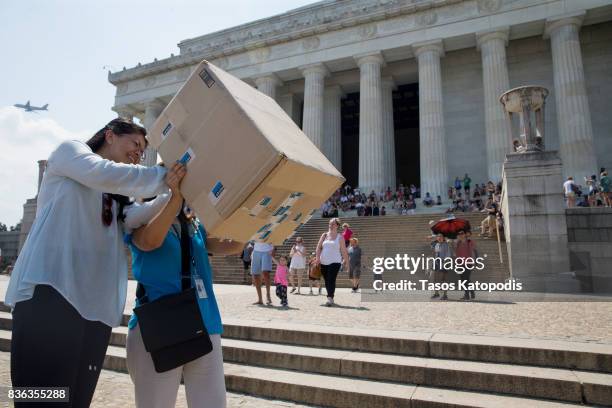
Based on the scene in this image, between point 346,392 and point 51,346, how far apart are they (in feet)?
9.96

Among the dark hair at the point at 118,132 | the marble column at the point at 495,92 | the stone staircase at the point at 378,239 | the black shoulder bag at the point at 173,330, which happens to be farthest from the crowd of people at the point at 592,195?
the dark hair at the point at 118,132

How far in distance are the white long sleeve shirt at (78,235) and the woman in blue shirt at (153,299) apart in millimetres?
156

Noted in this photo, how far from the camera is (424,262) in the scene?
1087 cm

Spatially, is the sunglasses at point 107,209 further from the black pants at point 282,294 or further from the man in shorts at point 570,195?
the man in shorts at point 570,195

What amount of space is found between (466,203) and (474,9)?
13246 millimetres

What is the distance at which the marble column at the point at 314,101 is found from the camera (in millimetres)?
30094

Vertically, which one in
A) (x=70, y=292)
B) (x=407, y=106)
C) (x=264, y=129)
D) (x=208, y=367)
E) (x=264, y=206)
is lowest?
(x=208, y=367)

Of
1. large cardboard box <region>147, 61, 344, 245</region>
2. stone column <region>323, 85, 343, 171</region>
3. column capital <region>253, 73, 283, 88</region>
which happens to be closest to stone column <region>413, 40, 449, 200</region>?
stone column <region>323, 85, 343, 171</region>

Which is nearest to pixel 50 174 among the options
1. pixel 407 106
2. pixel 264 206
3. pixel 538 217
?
pixel 264 206

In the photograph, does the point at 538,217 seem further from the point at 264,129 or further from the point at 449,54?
the point at 449,54

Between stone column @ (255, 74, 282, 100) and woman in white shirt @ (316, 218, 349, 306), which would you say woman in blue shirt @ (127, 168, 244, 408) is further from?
stone column @ (255, 74, 282, 100)

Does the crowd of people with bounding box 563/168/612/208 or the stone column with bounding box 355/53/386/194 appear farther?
the stone column with bounding box 355/53/386/194

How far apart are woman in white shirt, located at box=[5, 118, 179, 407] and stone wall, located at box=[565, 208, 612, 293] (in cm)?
1250

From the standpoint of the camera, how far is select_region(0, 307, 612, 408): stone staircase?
3.86 m
